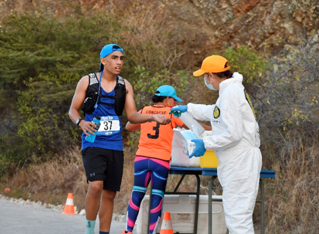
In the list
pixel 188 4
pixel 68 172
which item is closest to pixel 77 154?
pixel 68 172

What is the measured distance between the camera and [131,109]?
6.68m

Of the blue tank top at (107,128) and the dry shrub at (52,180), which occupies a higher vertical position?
the dry shrub at (52,180)

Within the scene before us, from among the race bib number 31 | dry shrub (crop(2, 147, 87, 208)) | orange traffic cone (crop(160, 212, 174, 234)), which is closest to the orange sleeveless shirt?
orange traffic cone (crop(160, 212, 174, 234))

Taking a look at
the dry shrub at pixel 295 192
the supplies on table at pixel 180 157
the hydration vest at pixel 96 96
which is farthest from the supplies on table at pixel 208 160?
the dry shrub at pixel 295 192

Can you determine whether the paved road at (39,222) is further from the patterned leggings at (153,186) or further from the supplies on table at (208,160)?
the supplies on table at (208,160)

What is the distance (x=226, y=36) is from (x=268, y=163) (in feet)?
42.1

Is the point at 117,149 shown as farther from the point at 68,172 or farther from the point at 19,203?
the point at 68,172

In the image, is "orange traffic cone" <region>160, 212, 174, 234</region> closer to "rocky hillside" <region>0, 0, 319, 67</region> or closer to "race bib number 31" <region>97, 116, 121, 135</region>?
"race bib number 31" <region>97, 116, 121, 135</region>

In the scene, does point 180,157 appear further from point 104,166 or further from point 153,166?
point 104,166

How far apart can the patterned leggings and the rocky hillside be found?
11330 mm

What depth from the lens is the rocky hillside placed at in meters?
18.3

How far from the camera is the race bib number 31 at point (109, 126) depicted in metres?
6.38

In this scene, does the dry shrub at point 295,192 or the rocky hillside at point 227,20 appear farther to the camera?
the rocky hillside at point 227,20

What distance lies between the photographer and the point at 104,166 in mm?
6418
